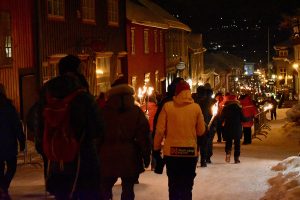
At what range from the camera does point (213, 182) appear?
1067 cm

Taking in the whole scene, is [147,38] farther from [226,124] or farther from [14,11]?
[226,124]

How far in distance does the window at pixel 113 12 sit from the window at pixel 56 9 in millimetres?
5268

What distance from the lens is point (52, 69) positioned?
19922 mm

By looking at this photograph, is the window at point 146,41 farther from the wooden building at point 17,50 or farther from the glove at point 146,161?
the glove at point 146,161

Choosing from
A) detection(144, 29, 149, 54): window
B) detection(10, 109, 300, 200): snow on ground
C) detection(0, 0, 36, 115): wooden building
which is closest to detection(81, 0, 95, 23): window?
detection(0, 0, 36, 115): wooden building

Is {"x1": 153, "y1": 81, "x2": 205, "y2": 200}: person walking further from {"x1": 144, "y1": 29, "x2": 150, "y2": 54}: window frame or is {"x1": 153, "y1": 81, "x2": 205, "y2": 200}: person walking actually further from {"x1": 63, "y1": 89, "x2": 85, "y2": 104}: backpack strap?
{"x1": 144, "y1": 29, "x2": 150, "y2": 54}: window frame

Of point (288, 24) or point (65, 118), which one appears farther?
point (288, 24)

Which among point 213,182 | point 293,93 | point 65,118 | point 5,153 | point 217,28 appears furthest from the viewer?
point 217,28

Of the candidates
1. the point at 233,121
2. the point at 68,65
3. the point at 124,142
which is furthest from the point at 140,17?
the point at 68,65

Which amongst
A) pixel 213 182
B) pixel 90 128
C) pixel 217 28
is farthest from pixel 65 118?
pixel 217 28

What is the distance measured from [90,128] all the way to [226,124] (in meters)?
8.85

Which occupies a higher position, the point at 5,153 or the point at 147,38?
the point at 147,38

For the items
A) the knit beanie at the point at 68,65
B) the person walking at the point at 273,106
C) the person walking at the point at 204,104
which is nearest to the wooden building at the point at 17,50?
the person walking at the point at 204,104

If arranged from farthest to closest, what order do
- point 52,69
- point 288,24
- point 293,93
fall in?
point 293,93
point 52,69
point 288,24
